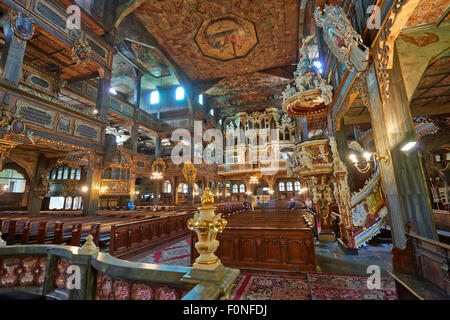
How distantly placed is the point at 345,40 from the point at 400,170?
8.78 feet

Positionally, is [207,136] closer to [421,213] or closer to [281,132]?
[281,132]

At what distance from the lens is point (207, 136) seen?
1814 cm

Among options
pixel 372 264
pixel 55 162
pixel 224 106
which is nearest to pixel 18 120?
pixel 55 162

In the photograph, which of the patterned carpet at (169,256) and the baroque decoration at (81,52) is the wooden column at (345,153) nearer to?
the patterned carpet at (169,256)

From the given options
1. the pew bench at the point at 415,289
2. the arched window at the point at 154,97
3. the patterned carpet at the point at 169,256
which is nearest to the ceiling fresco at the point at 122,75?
the arched window at the point at 154,97

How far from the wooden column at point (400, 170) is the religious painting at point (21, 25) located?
9217 mm

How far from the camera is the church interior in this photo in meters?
2.32

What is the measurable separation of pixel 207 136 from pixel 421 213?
16.3 m

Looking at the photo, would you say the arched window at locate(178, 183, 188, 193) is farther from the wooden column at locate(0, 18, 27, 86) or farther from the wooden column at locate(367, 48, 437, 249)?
the wooden column at locate(367, 48, 437, 249)

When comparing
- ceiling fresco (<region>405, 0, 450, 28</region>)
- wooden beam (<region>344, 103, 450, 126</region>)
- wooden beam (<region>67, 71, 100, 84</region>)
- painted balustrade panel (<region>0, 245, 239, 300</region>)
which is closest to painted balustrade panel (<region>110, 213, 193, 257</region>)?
painted balustrade panel (<region>0, 245, 239, 300</region>)

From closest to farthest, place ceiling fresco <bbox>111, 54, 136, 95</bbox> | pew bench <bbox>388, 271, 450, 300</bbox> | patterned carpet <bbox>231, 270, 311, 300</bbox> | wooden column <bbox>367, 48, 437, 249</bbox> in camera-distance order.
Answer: pew bench <bbox>388, 271, 450, 300</bbox>
wooden column <bbox>367, 48, 437, 249</bbox>
patterned carpet <bbox>231, 270, 311, 300</bbox>
ceiling fresco <bbox>111, 54, 136, 95</bbox>

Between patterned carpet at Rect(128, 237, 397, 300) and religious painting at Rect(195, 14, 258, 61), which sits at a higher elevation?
religious painting at Rect(195, 14, 258, 61)

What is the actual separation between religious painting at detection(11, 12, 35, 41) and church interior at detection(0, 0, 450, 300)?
6 cm
